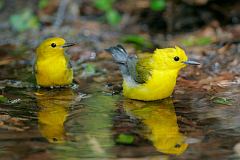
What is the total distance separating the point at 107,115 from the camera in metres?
5.98

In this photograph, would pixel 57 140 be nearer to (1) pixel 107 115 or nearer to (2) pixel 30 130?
(2) pixel 30 130

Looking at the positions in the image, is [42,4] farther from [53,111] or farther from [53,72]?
[53,111]

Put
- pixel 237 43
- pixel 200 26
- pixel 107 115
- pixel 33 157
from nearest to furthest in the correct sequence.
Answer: pixel 33 157, pixel 107 115, pixel 237 43, pixel 200 26

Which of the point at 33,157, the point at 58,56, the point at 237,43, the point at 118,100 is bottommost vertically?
the point at 33,157

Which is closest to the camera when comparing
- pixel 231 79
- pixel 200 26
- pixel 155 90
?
pixel 155 90

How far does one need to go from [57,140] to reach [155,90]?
1821mm

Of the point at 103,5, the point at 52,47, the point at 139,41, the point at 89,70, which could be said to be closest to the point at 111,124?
the point at 52,47

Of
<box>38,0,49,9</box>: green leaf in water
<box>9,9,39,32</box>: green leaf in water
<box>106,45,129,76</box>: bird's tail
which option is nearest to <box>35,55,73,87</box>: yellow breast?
A: <box>106,45,129,76</box>: bird's tail

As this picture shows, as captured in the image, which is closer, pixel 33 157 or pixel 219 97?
pixel 33 157

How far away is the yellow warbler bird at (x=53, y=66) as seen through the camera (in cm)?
733

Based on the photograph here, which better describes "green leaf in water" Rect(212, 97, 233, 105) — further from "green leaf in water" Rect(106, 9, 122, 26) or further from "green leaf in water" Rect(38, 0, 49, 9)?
"green leaf in water" Rect(38, 0, 49, 9)

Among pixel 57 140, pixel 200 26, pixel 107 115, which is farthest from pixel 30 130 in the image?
pixel 200 26

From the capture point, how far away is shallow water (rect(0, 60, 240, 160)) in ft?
15.7

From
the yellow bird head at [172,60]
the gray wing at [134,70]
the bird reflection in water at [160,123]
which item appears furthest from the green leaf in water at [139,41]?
the bird reflection in water at [160,123]
